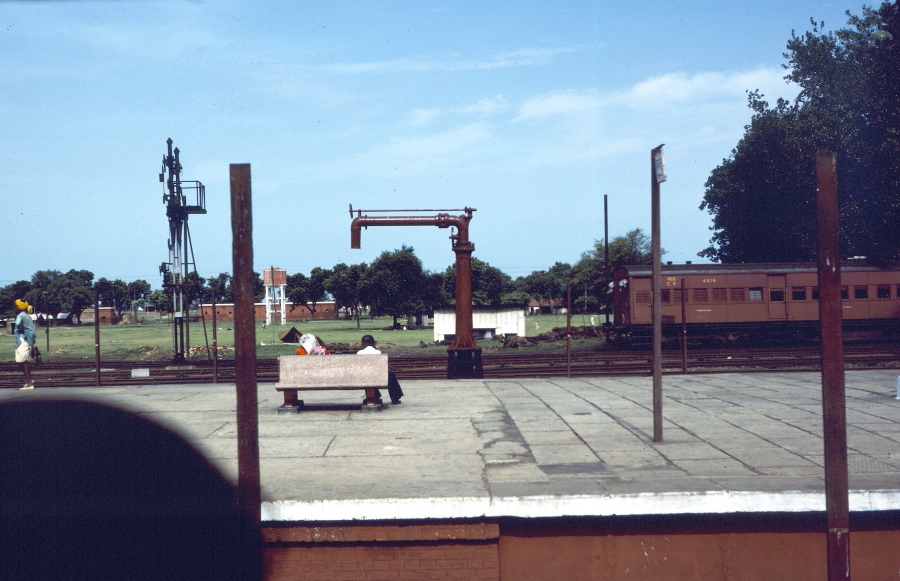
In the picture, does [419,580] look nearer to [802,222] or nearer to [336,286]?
[802,222]

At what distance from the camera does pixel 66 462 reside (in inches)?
141

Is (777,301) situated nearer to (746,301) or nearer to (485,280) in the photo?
(746,301)

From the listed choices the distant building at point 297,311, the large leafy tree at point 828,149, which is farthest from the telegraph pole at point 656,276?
the distant building at point 297,311

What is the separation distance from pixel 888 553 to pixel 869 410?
14.2 feet

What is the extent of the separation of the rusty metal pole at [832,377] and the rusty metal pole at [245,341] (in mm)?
3580

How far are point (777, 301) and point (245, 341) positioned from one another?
2603 centimetres

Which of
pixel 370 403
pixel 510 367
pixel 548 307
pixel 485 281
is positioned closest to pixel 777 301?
pixel 510 367

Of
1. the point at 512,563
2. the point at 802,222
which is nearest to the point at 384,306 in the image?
the point at 802,222

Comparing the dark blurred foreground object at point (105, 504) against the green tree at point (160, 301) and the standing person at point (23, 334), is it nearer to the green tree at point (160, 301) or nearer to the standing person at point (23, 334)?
the standing person at point (23, 334)

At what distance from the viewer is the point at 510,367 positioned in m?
17.9

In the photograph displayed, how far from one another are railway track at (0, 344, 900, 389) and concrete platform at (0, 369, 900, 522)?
4.40m

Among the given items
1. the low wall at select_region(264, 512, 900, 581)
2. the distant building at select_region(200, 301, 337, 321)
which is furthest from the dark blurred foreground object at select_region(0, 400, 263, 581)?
the distant building at select_region(200, 301, 337, 321)

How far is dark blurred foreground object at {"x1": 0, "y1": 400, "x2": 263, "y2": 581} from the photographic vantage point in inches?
136

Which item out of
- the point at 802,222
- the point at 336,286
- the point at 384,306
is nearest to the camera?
the point at 802,222
